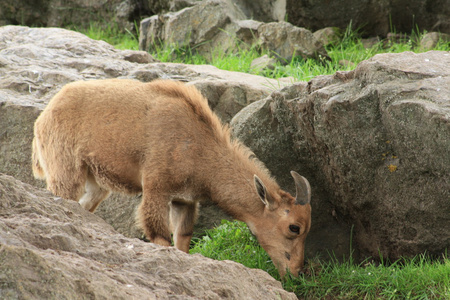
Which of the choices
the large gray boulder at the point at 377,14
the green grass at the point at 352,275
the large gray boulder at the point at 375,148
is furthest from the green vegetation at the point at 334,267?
the large gray boulder at the point at 377,14

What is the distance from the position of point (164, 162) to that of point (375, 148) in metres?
2.25

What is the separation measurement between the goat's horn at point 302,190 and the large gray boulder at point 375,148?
13.1 inches

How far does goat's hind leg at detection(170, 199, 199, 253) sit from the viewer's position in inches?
267

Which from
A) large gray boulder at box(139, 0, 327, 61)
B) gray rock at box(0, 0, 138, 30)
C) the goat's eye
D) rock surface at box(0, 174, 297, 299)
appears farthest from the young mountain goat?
gray rock at box(0, 0, 138, 30)

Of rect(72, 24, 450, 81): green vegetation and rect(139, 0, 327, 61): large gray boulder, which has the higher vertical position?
rect(139, 0, 327, 61): large gray boulder

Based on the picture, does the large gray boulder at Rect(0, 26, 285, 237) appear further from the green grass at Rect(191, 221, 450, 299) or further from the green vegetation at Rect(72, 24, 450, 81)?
the green vegetation at Rect(72, 24, 450, 81)

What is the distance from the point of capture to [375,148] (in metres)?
5.57

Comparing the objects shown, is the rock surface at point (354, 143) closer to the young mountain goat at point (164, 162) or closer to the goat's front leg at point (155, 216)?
the young mountain goat at point (164, 162)

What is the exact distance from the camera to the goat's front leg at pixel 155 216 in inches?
245

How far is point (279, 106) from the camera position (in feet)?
21.4

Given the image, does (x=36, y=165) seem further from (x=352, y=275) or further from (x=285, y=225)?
(x=352, y=275)

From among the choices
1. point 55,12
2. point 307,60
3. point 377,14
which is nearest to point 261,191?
point 307,60

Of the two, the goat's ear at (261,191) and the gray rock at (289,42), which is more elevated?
the gray rock at (289,42)

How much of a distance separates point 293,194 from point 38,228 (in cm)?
392
